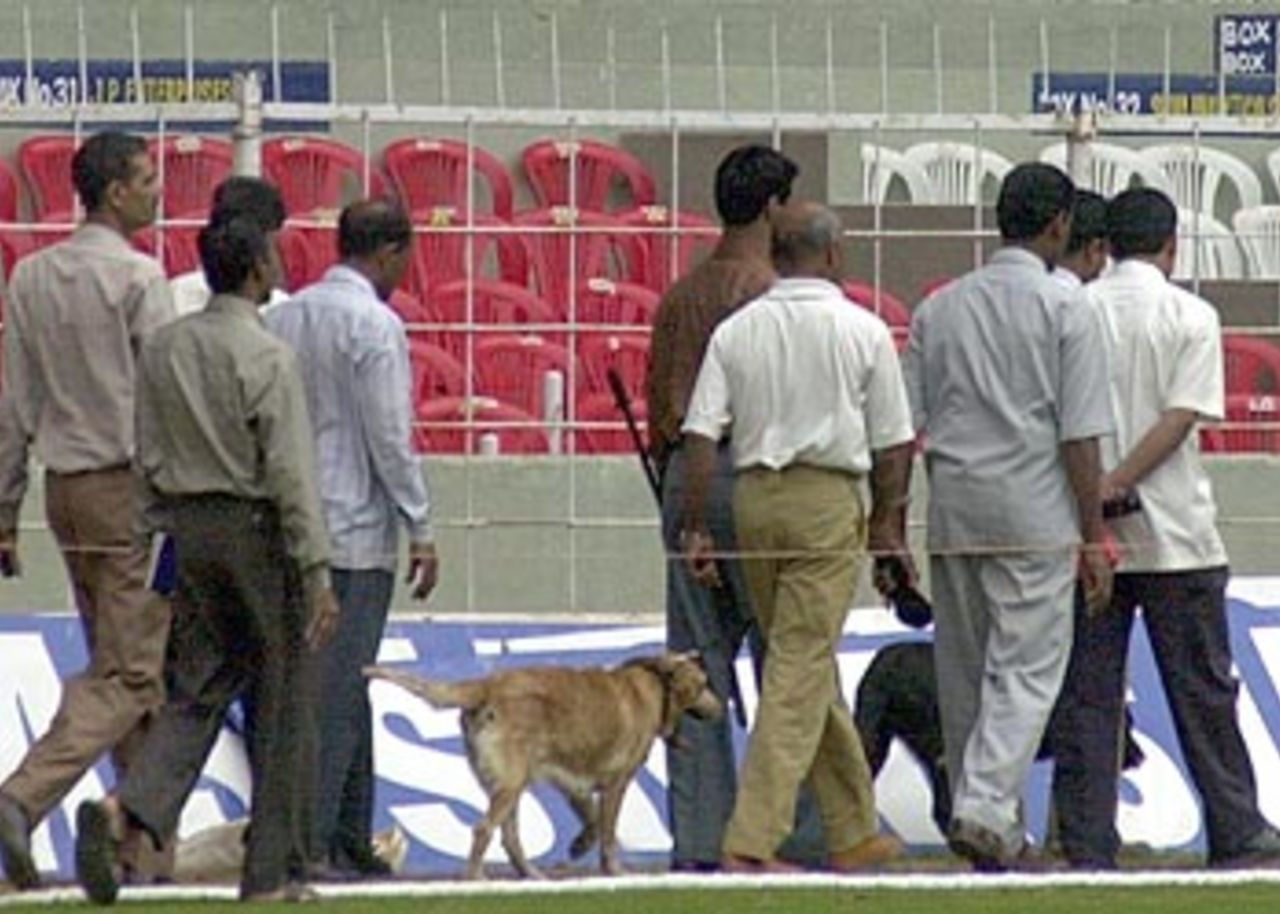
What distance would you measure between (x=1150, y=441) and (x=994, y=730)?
106 cm

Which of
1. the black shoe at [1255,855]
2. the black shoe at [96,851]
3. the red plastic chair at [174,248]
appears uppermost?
the red plastic chair at [174,248]

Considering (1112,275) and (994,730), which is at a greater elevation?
(1112,275)

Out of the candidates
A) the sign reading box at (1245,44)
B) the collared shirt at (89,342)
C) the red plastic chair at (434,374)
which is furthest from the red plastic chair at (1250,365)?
the collared shirt at (89,342)

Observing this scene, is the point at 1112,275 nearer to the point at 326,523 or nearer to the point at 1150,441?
the point at 1150,441

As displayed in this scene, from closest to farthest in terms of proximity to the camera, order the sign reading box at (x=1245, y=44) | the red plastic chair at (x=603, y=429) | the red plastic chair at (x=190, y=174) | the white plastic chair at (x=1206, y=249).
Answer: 1. the red plastic chair at (x=603, y=429)
2. the red plastic chair at (x=190, y=174)
3. the white plastic chair at (x=1206, y=249)
4. the sign reading box at (x=1245, y=44)

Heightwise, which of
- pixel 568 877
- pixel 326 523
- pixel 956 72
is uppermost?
pixel 956 72

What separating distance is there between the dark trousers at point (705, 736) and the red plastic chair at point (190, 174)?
4077mm

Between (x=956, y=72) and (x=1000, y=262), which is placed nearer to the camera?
(x=1000, y=262)

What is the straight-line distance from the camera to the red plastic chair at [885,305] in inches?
698

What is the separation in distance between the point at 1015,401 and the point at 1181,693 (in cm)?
111

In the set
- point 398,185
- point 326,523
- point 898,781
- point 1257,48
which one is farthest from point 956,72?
point 326,523

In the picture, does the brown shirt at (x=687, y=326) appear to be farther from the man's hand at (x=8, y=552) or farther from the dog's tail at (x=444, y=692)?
the man's hand at (x=8, y=552)

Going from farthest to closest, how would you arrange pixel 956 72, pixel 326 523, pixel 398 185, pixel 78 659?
pixel 956 72 < pixel 398 185 < pixel 78 659 < pixel 326 523

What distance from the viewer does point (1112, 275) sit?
14.8 metres
